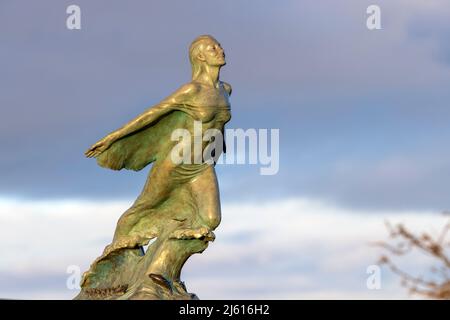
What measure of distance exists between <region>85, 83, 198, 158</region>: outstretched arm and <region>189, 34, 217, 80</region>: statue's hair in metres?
0.22

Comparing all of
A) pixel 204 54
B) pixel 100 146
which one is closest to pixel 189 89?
pixel 204 54

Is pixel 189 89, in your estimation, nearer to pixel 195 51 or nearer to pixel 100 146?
pixel 195 51

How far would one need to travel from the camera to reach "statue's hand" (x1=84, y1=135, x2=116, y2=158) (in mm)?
9023

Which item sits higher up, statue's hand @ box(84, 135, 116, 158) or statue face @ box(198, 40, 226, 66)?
statue face @ box(198, 40, 226, 66)

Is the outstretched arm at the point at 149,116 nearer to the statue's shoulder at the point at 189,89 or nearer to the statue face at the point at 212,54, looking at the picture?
the statue's shoulder at the point at 189,89

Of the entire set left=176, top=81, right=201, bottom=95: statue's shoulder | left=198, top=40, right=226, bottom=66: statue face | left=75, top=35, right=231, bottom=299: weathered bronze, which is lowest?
left=75, top=35, right=231, bottom=299: weathered bronze

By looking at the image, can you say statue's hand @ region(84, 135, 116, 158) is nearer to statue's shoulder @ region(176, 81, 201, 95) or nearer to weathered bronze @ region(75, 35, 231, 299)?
weathered bronze @ region(75, 35, 231, 299)

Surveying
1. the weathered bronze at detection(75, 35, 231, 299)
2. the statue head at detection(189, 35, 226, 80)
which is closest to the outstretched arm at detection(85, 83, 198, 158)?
the weathered bronze at detection(75, 35, 231, 299)

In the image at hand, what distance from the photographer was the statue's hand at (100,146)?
902 centimetres

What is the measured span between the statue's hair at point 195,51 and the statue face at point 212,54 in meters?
0.05

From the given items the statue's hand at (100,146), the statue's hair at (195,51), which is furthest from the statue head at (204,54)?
the statue's hand at (100,146)

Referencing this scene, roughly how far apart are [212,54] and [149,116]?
0.91m

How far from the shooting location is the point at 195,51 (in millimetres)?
9039
